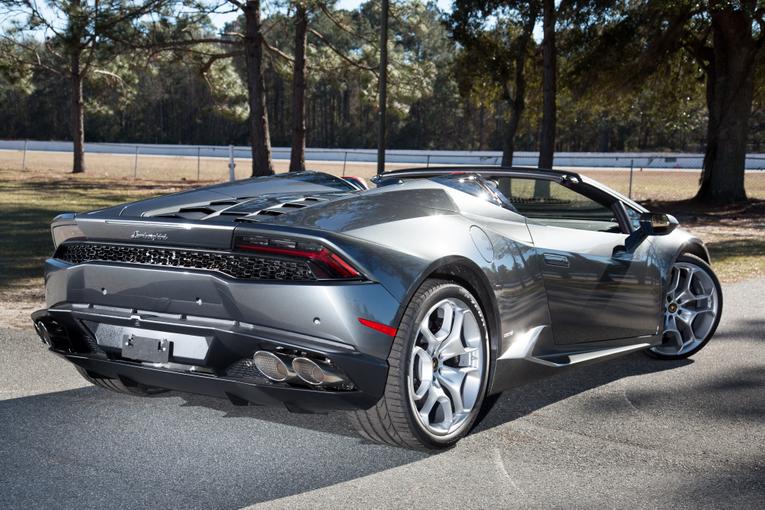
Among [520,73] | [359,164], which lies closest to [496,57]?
[520,73]

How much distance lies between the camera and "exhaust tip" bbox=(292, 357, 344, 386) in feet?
12.2

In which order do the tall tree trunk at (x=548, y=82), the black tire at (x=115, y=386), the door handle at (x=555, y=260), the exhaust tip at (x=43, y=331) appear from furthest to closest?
the tall tree trunk at (x=548, y=82) → the door handle at (x=555, y=260) → the black tire at (x=115, y=386) → the exhaust tip at (x=43, y=331)

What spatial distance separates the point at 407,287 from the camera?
3.91m

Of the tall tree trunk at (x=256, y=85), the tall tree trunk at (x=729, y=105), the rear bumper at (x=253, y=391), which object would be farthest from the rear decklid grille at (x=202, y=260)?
the tall tree trunk at (x=256, y=85)

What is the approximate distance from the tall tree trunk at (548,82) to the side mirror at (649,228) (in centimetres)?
1875

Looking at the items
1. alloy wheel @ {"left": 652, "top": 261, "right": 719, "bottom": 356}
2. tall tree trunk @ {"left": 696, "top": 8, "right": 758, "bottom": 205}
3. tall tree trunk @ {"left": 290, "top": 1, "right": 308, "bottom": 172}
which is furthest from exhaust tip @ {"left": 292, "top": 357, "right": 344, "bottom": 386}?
tall tree trunk @ {"left": 290, "top": 1, "right": 308, "bottom": 172}

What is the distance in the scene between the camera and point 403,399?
12.9 ft

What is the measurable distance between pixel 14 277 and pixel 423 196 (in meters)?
7.22

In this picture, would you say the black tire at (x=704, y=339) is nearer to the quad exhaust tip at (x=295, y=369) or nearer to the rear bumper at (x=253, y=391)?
the rear bumper at (x=253, y=391)

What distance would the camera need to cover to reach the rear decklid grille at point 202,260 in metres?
3.79

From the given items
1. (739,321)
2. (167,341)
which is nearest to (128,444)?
(167,341)

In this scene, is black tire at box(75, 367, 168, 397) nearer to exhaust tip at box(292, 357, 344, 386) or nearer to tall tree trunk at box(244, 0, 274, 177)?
exhaust tip at box(292, 357, 344, 386)

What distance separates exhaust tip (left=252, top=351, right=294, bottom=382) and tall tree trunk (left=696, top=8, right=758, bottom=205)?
21.9 meters

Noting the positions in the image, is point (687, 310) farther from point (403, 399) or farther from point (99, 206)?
point (99, 206)
